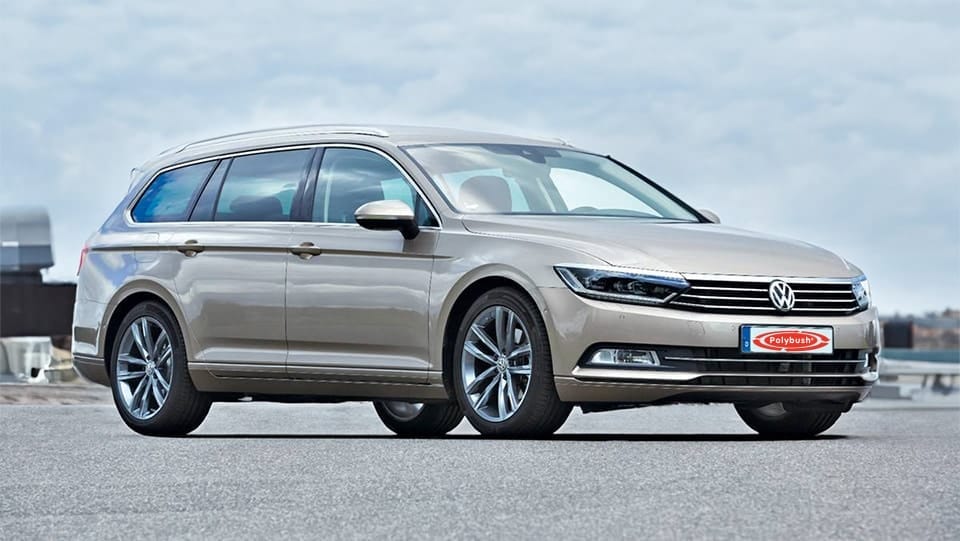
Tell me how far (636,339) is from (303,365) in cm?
229

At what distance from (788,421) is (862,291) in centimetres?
104

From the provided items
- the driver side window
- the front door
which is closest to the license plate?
the front door

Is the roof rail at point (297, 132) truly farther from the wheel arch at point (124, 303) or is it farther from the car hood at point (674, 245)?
the car hood at point (674, 245)

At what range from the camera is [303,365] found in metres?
10.3

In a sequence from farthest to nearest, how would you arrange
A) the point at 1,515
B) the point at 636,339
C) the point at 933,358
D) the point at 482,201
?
the point at 933,358 → the point at 482,201 → the point at 636,339 → the point at 1,515

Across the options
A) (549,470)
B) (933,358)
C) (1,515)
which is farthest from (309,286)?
(933,358)

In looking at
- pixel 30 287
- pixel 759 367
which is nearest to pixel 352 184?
pixel 759 367

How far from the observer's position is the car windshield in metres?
10.0

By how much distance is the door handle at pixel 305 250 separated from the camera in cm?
1017

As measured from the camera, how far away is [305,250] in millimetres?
10219

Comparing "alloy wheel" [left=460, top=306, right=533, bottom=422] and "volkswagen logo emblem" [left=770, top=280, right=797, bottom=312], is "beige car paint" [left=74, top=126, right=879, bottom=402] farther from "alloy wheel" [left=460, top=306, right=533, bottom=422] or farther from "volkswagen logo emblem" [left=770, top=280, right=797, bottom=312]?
"alloy wheel" [left=460, top=306, right=533, bottom=422]

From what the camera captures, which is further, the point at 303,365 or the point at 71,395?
the point at 71,395

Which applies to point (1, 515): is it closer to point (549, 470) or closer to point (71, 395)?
point (549, 470)

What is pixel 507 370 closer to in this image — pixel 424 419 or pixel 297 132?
pixel 424 419
